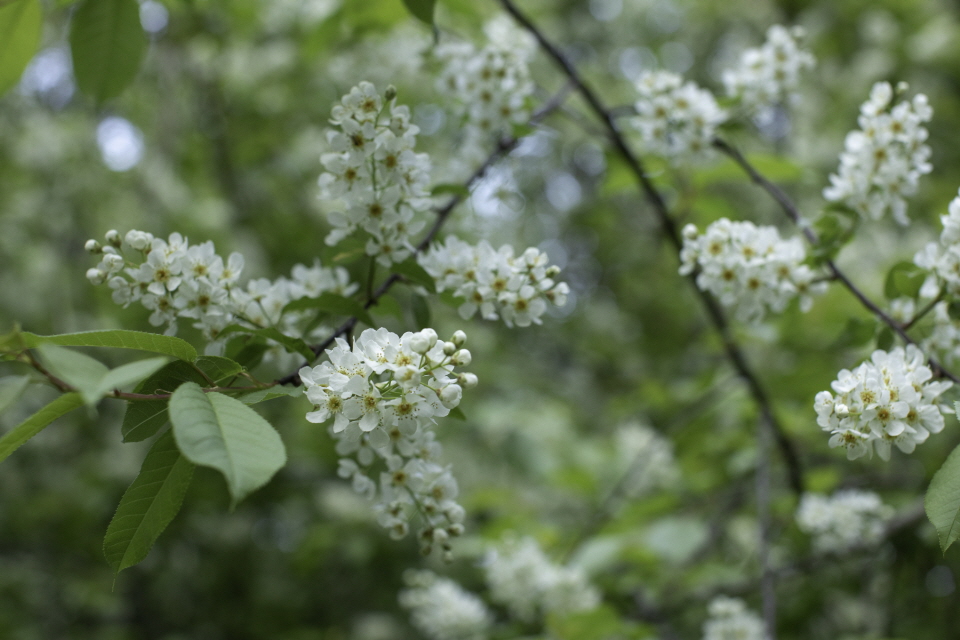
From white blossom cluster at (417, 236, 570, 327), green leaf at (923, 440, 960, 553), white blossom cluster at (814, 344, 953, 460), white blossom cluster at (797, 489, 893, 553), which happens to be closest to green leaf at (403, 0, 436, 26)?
white blossom cluster at (417, 236, 570, 327)

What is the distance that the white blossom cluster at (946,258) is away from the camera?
5.02 ft

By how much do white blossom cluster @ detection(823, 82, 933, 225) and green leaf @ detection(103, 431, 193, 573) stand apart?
1.72m

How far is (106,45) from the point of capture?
1.79 m

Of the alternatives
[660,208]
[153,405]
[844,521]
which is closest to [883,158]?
[660,208]

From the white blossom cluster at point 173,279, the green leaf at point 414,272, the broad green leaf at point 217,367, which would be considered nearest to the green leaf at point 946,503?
the green leaf at point 414,272

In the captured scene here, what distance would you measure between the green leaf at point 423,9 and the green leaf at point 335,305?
69 centimetres

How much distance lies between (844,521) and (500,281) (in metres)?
1.78

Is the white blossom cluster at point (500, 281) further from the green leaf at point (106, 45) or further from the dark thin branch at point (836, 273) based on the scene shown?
the green leaf at point (106, 45)

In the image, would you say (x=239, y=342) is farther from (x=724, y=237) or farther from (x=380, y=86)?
(x=380, y=86)

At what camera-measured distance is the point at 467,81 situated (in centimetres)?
211

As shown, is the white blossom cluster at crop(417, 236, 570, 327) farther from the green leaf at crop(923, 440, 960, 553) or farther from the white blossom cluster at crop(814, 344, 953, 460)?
the green leaf at crop(923, 440, 960, 553)

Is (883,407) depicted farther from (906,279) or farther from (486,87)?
(486,87)

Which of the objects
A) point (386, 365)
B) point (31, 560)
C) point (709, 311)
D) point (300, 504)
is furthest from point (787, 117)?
point (31, 560)

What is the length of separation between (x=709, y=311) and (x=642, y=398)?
5.15 feet
